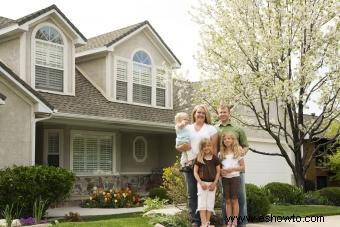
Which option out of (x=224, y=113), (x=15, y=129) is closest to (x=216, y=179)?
(x=224, y=113)

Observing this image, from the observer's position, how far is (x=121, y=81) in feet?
62.0

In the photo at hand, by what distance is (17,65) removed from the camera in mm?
15516

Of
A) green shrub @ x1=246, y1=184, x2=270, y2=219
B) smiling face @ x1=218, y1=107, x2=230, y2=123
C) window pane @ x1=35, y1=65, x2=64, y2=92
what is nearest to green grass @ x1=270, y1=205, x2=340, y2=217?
green shrub @ x1=246, y1=184, x2=270, y2=219

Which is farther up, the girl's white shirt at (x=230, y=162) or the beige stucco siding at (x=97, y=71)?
the beige stucco siding at (x=97, y=71)

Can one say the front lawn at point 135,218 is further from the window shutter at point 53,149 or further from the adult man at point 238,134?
the window shutter at point 53,149

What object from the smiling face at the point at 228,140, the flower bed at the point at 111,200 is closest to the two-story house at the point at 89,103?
the flower bed at the point at 111,200

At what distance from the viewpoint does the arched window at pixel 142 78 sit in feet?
63.7

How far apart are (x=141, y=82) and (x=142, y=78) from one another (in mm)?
167

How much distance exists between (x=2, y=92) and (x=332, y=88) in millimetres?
9255

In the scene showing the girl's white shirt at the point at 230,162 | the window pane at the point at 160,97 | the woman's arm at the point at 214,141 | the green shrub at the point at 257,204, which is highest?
the window pane at the point at 160,97

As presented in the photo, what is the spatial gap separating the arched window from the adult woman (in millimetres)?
11430

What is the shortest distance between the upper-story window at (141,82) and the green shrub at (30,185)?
6.07 m

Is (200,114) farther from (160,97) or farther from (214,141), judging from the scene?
(160,97)

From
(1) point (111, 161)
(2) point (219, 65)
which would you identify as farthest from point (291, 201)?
(1) point (111, 161)
